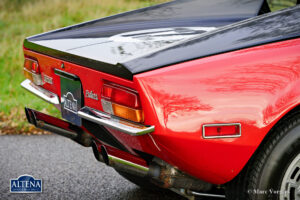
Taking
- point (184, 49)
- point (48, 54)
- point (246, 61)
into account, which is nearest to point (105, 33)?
point (48, 54)

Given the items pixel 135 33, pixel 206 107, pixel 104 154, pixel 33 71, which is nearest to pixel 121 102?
pixel 104 154

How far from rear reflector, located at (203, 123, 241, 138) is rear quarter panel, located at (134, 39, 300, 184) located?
0.02 m

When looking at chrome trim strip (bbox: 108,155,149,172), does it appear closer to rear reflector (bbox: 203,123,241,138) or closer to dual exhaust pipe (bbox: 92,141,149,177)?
dual exhaust pipe (bbox: 92,141,149,177)

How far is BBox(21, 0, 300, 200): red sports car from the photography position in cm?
204

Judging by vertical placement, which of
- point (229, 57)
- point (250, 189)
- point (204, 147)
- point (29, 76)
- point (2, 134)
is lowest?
point (2, 134)

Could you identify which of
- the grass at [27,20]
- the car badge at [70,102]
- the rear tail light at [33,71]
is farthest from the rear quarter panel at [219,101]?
the grass at [27,20]

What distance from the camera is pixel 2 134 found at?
5.16 m

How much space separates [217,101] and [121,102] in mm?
462

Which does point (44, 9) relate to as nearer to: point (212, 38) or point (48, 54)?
point (48, 54)

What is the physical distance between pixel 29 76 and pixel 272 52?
171cm

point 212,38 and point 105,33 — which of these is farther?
point 105,33

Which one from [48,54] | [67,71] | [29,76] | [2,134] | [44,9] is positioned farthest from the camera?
[44,9]

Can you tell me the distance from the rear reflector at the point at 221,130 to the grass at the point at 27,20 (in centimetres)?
447

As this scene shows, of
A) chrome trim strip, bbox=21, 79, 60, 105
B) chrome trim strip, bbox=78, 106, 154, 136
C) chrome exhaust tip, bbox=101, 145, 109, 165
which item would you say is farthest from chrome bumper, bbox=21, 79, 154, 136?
chrome trim strip, bbox=21, 79, 60, 105
